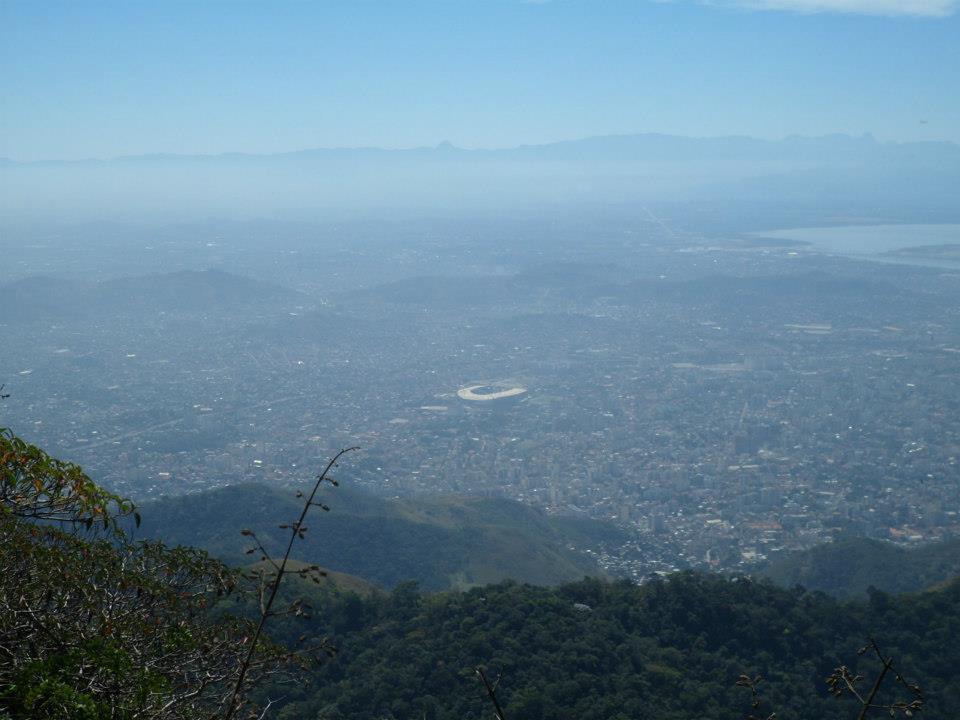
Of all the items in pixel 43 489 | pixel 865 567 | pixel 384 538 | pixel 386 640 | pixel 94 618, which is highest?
pixel 43 489

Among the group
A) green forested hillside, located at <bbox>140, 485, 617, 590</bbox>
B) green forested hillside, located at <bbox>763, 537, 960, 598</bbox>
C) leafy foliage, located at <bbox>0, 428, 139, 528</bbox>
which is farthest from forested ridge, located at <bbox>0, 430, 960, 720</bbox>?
green forested hillside, located at <bbox>763, 537, 960, 598</bbox>

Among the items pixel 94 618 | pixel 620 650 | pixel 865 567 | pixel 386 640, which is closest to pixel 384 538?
pixel 386 640

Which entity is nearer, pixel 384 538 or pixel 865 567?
pixel 865 567

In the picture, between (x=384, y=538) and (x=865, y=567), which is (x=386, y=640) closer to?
(x=384, y=538)

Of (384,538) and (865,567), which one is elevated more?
(384,538)

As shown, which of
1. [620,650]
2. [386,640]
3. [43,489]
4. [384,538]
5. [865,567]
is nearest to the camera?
[43,489]

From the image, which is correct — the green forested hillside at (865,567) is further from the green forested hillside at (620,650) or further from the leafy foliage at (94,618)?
the leafy foliage at (94,618)

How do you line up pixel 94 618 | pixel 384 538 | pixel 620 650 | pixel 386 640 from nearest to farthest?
1. pixel 94 618
2. pixel 620 650
3. pixel 386 640
4. pixel 384 538
